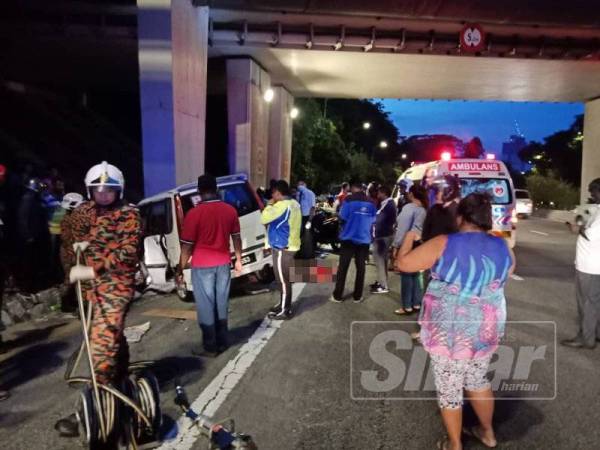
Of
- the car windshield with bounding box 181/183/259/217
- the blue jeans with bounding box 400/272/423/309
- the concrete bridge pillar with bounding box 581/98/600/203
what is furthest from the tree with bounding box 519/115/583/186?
the blue jeans with bounding box 400/272/423/309

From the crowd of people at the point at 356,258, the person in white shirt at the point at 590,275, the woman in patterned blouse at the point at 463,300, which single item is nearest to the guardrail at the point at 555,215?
the crowd of people at the point at 356,258

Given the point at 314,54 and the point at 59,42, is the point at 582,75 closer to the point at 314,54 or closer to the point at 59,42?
the point at 314,54

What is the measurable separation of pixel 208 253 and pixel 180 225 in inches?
115

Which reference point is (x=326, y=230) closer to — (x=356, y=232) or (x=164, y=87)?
(x=164, y=87)

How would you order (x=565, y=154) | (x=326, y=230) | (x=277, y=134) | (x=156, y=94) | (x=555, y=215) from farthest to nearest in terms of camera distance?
(x=565, y=154) → (x=555, y=215) → (x=277, y=134) → (x=326, y=230) → (x=156, y=94)

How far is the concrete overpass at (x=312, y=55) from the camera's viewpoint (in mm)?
13773

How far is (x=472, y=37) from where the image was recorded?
17.1 metres

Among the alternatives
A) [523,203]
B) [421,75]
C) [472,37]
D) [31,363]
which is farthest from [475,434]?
[523,203]

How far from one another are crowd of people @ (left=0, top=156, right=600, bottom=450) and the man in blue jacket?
0.05 feet

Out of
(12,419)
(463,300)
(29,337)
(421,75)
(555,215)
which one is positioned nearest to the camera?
(463,300)

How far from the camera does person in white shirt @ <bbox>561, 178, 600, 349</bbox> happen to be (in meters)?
5.85

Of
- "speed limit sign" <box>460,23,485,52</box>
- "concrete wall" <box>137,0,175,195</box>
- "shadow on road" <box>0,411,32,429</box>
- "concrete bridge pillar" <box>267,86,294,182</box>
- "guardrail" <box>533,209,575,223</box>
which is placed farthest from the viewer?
"guardrail" <box>533,209,575,223</box>

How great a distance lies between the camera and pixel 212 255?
19.0ft

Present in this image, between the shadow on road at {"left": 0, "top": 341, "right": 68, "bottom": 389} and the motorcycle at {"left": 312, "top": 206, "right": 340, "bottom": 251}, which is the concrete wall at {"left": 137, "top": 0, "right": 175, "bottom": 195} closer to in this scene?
the motorcycle at {"left": 312, "top": 206, "right": 340, "bottom": 251}
